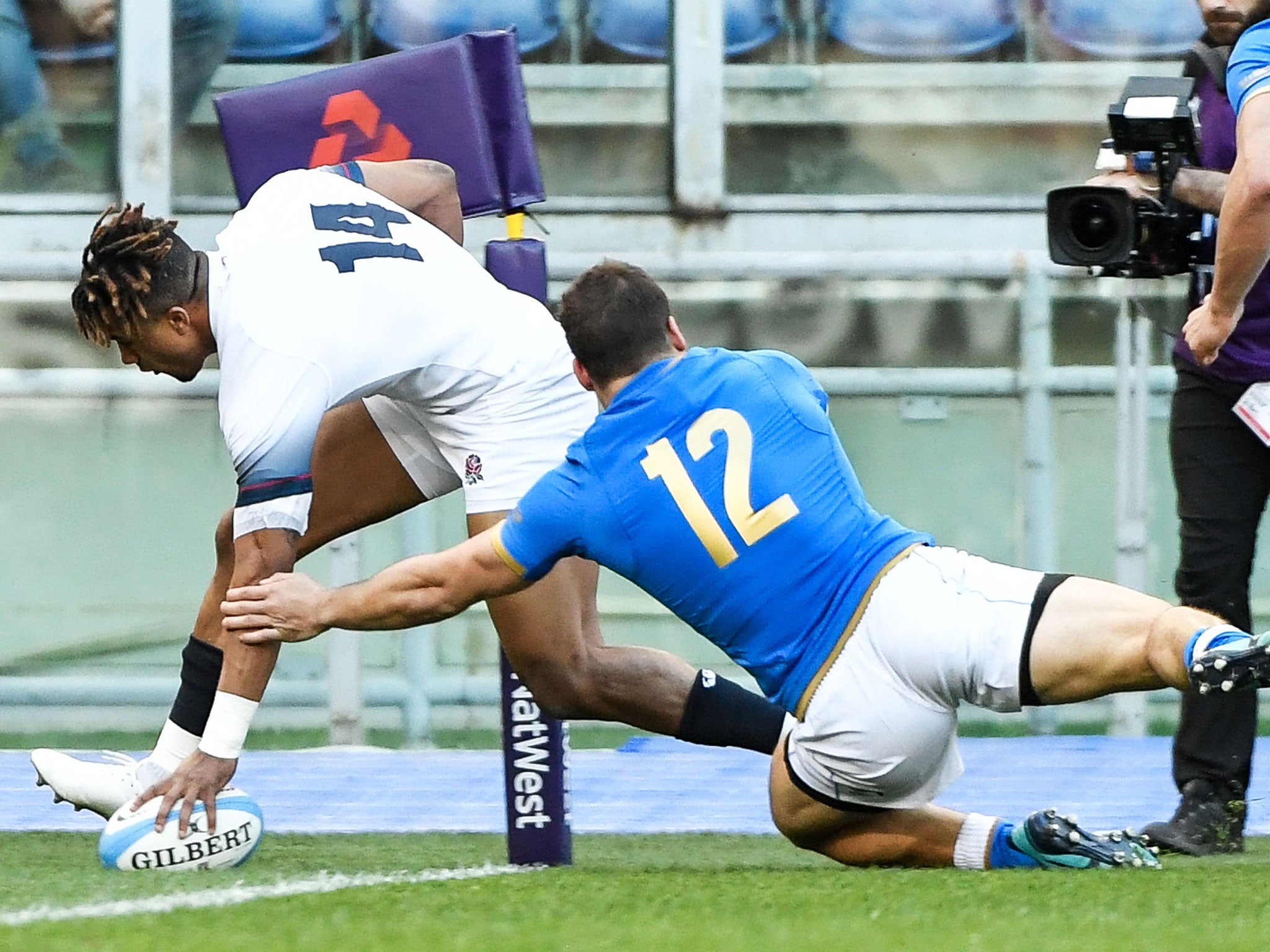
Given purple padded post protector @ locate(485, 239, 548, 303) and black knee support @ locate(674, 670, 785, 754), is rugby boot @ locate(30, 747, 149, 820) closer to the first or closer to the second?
black knee support @ locate(674, 670, 785, 754)

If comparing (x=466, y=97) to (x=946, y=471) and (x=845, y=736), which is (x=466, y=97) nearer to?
(x=845, y=736)

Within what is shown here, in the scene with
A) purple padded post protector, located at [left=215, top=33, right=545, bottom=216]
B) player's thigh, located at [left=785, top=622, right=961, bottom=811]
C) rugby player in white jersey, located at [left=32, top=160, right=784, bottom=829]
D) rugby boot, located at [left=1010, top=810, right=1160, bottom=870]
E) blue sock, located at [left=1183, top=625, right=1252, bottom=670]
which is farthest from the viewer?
purple padded post protector, located at [left=215, top=33, right=545, bottom=216]

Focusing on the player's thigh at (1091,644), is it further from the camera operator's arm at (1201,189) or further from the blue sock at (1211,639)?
the camera operator's arm at (1201,189)

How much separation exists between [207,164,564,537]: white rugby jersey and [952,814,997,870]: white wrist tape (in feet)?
4.15

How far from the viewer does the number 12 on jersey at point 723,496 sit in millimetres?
3828

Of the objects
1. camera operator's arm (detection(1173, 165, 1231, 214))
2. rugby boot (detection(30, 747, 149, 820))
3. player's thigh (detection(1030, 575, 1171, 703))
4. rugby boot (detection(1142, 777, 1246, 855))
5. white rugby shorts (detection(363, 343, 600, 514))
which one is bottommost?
rugby boot (detection(1142, 777, 1246, 855))

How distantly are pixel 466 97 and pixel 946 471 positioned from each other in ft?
11.6

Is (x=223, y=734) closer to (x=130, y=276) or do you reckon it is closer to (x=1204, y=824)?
(x=130, y=276)

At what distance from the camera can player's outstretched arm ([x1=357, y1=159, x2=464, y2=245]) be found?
4613 millimetres

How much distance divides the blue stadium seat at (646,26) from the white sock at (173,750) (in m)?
4.70

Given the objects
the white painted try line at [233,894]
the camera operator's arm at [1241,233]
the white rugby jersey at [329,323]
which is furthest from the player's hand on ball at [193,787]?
the camera operator's arm at [1241,233]

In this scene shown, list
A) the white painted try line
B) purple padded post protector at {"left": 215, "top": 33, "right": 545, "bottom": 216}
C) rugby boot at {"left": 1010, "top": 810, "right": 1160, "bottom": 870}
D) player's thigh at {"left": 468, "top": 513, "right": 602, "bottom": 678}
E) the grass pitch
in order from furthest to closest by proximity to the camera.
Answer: purple padded post protector at {"left": 215, "top": 33, "right": 545, "bottom": 216} → player's thigh at {"left": 468, "top": 513, "right": 602, "bottom": 678} → rugby boot at {"left": 1010, "top": 810, "right": 1160, "bottom": 870} → the white painted try line → the grass pitch

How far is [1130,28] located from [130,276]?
5.47 m

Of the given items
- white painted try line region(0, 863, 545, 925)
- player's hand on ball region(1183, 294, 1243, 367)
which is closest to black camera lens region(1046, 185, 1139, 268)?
player's hand on ball region(1183, 294, 1243, 367)
